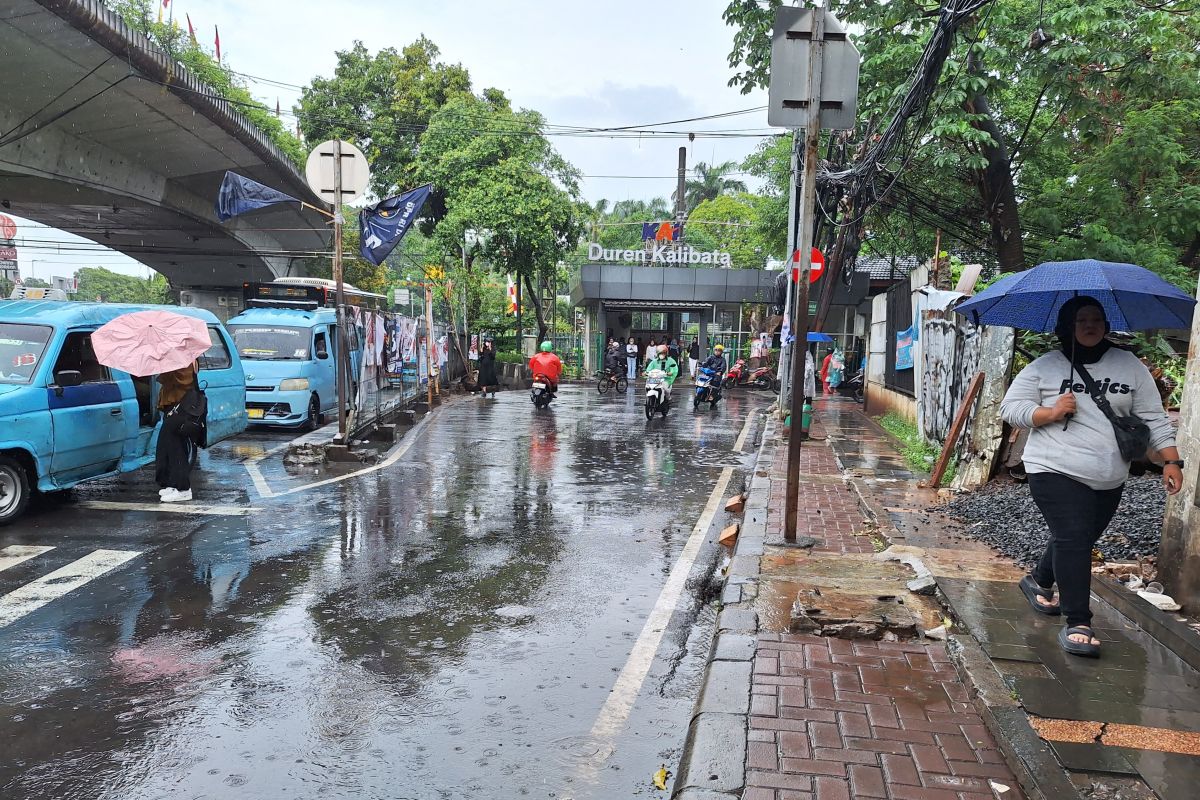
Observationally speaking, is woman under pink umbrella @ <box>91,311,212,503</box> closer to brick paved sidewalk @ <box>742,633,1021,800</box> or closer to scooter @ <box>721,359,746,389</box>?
brick paved sidewalk @ <box>742,633,1021,800</box>

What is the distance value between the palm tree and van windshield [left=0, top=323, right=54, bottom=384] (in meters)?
48.2

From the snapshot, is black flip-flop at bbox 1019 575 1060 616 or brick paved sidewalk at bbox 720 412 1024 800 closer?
brick paved sidewalk at bbox 720 412 1024 800

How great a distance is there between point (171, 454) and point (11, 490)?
4.55 ft

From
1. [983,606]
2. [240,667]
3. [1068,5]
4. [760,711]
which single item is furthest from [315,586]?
[1068,5]

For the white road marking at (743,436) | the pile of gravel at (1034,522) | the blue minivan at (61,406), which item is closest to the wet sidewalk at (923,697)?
the pile of gravel at (1034,522)

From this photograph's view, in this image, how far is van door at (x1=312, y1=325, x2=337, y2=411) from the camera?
46.9ft

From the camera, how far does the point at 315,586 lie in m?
5.55

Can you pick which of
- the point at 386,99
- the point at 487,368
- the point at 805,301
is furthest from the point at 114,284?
the point at 805,301

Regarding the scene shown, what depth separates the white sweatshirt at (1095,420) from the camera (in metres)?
4.04

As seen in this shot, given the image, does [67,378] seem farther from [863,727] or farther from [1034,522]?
[1034,522]

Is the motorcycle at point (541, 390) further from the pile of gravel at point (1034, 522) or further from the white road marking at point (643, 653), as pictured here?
the pile of gravel at point (1034, 522)

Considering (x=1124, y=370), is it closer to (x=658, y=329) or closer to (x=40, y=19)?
(x=40, y=19)

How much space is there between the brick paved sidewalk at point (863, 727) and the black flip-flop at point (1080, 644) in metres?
0.59

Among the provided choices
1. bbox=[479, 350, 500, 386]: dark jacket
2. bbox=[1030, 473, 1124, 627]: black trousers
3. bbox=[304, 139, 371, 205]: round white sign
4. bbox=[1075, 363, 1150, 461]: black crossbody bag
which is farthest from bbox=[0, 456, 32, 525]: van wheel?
bbox=[479, 350, 500, 386]: dark jacket
